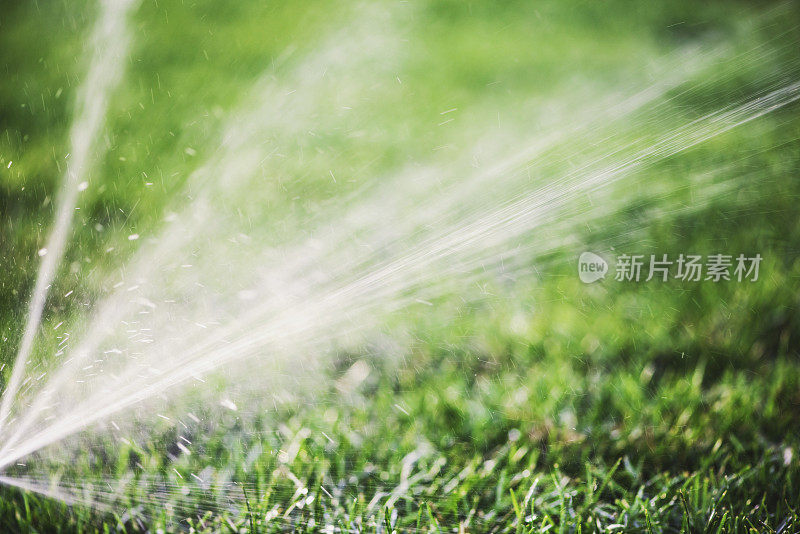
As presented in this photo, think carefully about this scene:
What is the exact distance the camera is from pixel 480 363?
6.15 ft

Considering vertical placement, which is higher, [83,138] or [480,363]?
[83,138]

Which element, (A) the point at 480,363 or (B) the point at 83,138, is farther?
(B) the point at 83,138

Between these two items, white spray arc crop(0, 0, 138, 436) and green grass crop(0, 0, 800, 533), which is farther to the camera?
white spray arc crop(0, 0, 138, 436)

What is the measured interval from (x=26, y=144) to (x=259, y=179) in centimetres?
108

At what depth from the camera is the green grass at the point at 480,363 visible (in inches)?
52.8

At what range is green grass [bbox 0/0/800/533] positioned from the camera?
52.8 inches

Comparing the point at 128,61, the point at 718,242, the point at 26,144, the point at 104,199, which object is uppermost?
the point at 128,61

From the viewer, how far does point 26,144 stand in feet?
9.56

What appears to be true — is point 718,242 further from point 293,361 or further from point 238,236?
point 238,236

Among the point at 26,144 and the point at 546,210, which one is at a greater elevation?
the point at 26,144

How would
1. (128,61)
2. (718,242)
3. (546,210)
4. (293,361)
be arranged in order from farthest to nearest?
1. (128,61)
2. (546,210)
3. (718,242)
4. (293,361)

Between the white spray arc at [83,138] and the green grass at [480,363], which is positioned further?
the white spray arc at [83,138]

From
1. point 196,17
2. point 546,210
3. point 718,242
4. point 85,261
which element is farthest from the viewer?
point 196,17

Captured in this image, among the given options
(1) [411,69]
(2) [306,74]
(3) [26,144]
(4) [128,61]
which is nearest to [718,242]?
(1) [411,69]
